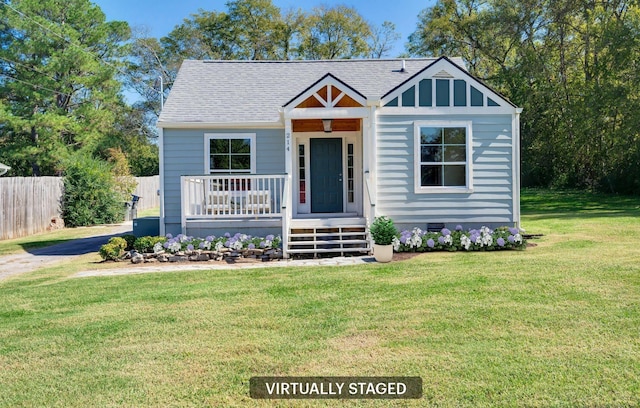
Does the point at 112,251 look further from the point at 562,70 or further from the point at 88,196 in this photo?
the point at 562,70

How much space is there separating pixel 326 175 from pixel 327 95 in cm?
254

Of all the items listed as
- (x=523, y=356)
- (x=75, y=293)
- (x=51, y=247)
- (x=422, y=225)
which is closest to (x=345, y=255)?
(x=422, y=225)

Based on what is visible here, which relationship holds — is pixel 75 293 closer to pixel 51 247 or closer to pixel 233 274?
pixel 233 274

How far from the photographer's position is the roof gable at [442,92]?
436 inches

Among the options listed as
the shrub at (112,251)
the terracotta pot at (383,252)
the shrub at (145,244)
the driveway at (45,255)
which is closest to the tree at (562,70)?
the terracotta pot at (383,252)

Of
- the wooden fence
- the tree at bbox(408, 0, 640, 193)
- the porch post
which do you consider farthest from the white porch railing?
the tree at bbox(408, 0, 640, 193)

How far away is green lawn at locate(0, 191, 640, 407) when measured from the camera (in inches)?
147

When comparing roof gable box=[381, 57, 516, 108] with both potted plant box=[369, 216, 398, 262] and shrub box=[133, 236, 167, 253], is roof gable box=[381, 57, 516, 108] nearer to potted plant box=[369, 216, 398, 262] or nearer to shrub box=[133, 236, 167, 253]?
potted plant box=[369, 216, 398, 262]

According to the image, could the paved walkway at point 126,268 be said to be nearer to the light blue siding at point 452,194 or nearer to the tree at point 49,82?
the light blue siding at point 452,194

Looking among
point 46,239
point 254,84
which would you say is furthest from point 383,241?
point 46,239

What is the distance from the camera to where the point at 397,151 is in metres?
11.2

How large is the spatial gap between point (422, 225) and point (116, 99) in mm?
24981

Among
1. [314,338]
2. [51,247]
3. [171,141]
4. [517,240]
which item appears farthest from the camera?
[51,247]

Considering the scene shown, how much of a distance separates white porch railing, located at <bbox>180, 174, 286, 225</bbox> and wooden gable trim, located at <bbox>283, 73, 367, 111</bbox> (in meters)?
1.64
